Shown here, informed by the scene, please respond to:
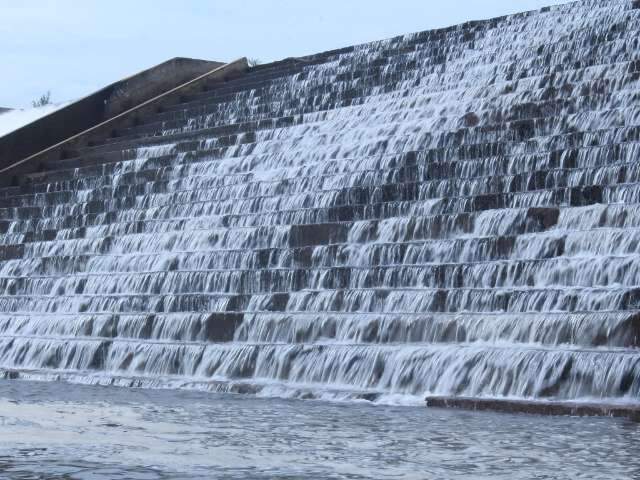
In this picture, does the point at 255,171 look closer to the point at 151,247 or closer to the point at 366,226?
the point at 151,247

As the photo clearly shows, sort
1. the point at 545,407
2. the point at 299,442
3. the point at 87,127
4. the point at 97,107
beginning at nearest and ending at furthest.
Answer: the point at 299,442
the point at 545,407
the point at 87,127
the point at 97,107

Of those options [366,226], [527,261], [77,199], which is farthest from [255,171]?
[527,261]

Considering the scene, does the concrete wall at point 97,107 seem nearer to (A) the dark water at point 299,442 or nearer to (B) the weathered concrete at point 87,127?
(B) the weathered concrete at point 87,127

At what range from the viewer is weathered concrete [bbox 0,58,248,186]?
26.5m

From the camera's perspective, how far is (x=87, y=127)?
28172 mm

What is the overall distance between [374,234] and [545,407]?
5.92 m

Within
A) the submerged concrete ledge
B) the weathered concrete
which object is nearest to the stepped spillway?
the submerged concrete ledge

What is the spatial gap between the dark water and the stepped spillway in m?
1.36

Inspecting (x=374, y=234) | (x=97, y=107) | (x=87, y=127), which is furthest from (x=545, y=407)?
(x=97, y=107)

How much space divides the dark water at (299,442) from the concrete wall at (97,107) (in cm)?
1670

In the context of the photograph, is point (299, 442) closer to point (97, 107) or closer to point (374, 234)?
point (374, 234)

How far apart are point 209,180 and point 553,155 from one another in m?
7.07

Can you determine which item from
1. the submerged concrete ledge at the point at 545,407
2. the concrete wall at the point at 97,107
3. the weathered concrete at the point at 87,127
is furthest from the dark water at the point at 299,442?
the concrete wall at the point at 97,107

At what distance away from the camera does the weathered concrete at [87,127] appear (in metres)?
26.5
